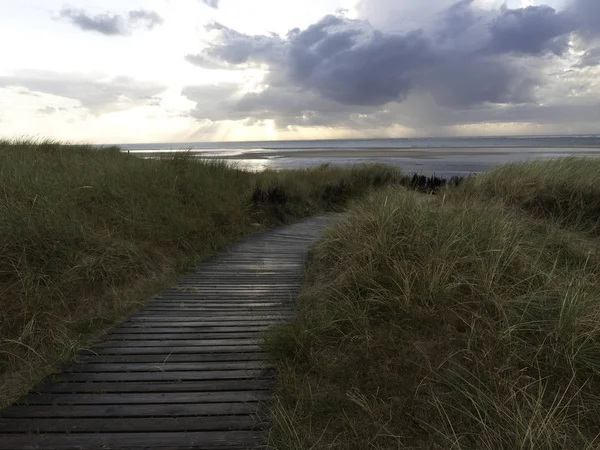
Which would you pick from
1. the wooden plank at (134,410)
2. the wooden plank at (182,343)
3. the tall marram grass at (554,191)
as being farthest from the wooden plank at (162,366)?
the tall marram grass at (554,191)

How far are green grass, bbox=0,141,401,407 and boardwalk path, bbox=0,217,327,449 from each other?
1.13ft

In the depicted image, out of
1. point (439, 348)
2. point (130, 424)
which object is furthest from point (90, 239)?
point (439, 348)

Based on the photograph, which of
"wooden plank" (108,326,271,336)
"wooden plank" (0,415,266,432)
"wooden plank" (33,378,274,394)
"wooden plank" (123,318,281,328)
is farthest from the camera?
"wooden plank" (123,318,281,328)

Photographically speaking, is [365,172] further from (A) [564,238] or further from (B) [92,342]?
(B) [92,342]

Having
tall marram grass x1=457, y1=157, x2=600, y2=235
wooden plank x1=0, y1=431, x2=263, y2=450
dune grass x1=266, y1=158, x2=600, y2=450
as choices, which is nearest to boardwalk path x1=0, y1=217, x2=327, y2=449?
wooden plank x1=0, y1=431, x2=263, y2=450

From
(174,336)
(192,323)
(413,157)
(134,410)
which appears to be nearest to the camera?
(134,410)

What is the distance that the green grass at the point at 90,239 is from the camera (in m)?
3.54

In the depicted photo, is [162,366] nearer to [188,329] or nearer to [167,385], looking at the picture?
[167,385]

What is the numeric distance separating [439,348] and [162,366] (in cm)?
231

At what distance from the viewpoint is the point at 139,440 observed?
235 cm

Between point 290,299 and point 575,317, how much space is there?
282cm

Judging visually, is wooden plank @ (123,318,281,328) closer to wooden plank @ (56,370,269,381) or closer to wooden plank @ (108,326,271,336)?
wooden plank @ (108,326,271,336)

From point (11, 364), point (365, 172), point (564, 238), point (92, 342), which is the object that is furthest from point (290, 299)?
point (365, 172)

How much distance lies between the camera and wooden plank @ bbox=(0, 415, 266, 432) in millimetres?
2438
